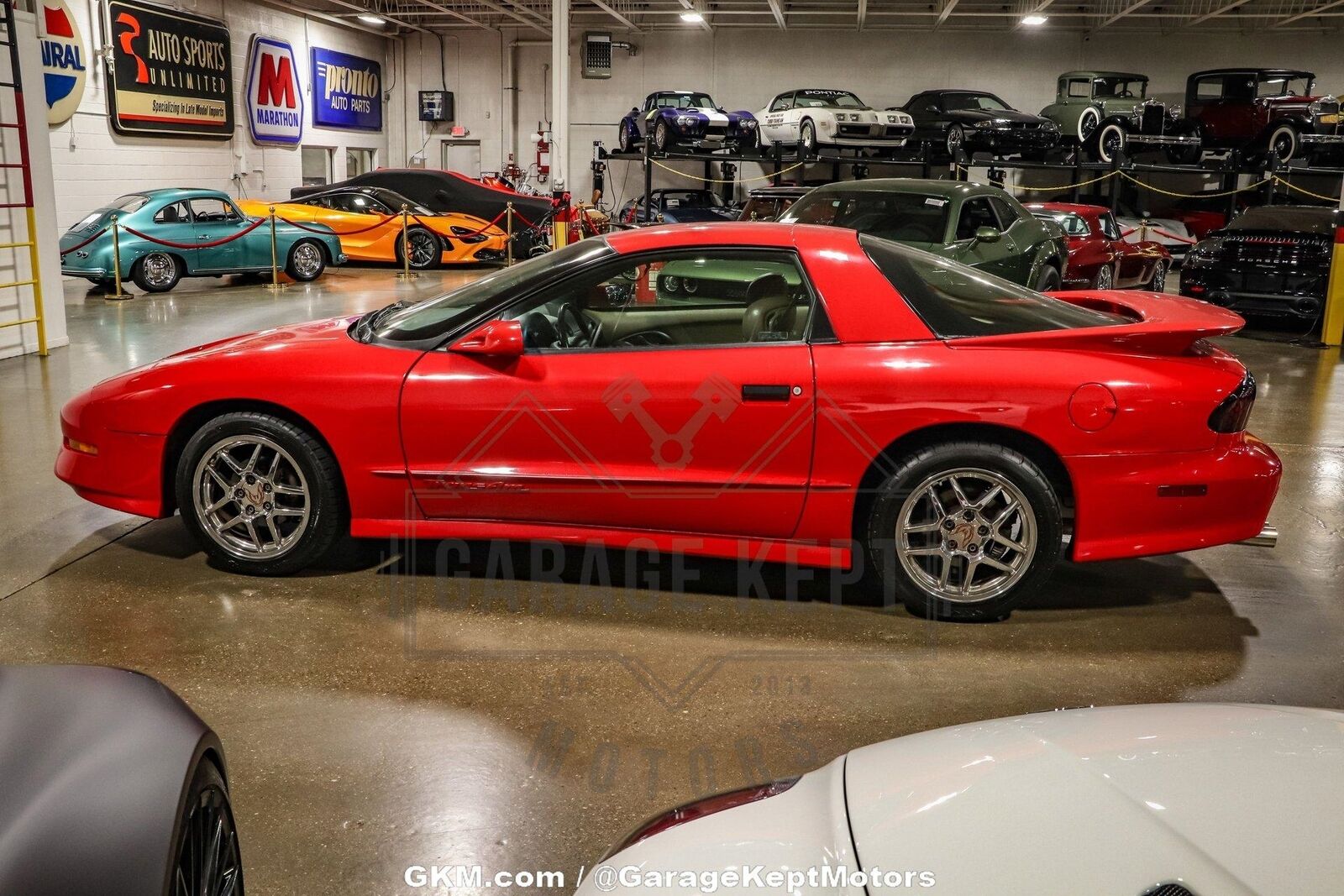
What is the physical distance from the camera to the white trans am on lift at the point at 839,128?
750 inches

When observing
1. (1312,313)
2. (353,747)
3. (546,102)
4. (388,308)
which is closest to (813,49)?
(546,102)

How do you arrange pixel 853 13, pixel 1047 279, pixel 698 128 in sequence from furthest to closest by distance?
1. pixel 853 13
2. pixel 698 128
3. pixel 1047 279

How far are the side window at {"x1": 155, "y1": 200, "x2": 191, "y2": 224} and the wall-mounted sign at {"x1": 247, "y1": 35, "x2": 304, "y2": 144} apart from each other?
7.07m

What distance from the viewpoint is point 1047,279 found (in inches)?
373

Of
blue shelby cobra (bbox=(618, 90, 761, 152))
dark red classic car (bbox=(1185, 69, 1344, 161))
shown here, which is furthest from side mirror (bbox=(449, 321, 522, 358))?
dark red classic car (bbox=(1185, 69, 1344, 161))

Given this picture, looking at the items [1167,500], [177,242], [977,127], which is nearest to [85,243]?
[177,242]

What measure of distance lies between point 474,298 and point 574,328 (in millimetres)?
375

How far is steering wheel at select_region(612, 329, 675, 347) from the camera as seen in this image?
389 cm

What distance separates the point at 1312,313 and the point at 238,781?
36.4 feet

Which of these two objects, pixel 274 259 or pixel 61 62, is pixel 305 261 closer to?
pixel 274 259

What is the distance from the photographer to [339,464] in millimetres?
3791

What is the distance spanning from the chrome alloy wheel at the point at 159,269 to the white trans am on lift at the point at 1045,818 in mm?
13122

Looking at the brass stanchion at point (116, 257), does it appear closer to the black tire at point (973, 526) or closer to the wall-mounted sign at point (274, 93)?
the wall-mounted sign at point (274, 93)

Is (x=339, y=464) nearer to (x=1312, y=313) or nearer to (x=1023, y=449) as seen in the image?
(x=1023, y=449)
